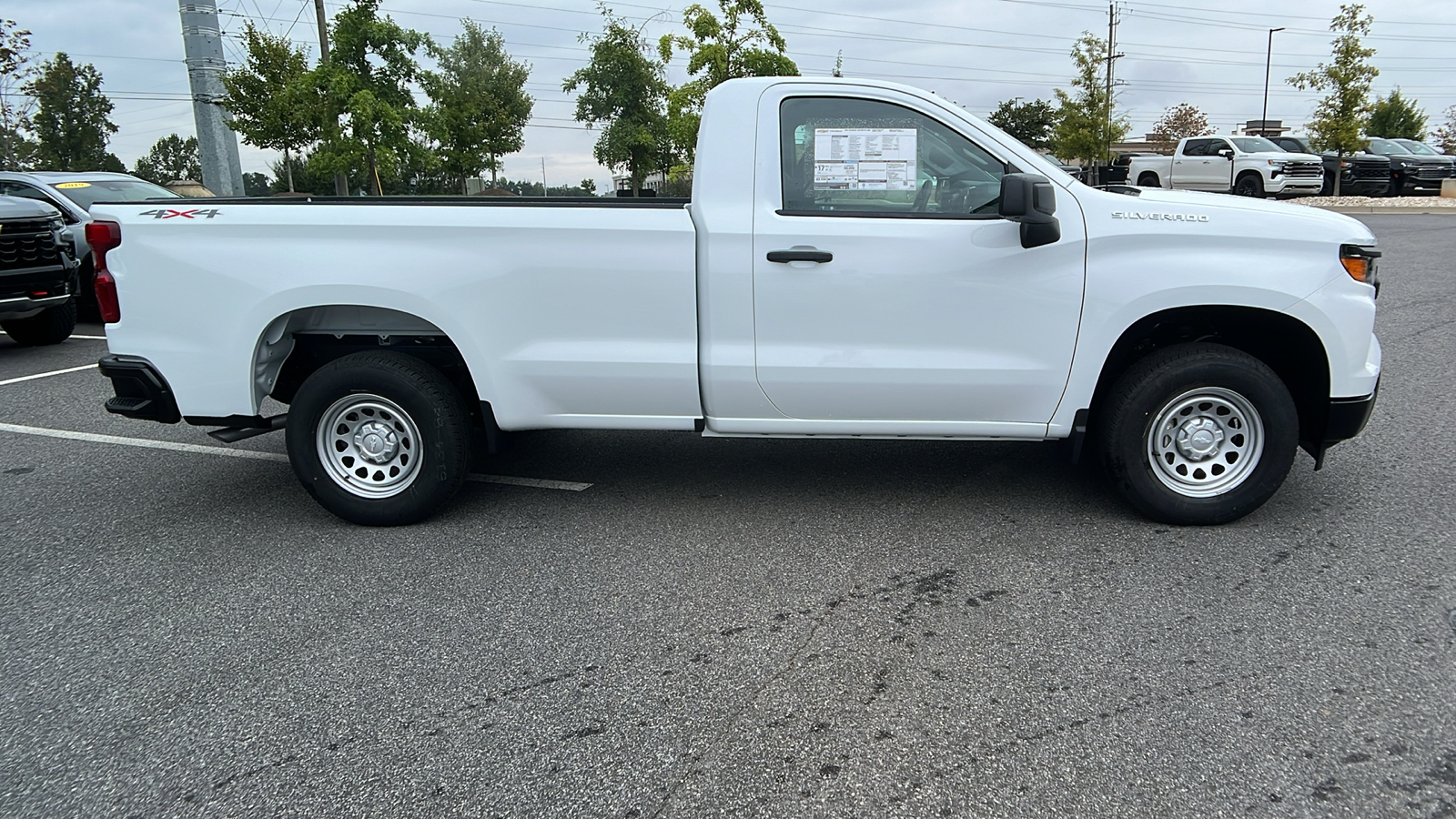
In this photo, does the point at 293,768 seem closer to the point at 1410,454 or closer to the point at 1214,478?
the point at 1214,478

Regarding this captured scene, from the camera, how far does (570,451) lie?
5949 millimetres

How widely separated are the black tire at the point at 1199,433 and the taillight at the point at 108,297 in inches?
183

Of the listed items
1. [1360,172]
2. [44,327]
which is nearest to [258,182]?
[44,327]

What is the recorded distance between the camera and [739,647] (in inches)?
133

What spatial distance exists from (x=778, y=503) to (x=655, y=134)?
128 feet

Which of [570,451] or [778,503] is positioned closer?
[778,503]

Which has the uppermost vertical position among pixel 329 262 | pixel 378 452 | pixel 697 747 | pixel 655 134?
pixel 655 134

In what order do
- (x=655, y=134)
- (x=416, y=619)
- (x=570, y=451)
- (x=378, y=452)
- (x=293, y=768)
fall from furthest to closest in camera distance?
1. (x=655, y=134)
2. (x=570, y=451)
3. (x=378, y=452)
4. (x=416, y=619)
5. (x=293, y=768)

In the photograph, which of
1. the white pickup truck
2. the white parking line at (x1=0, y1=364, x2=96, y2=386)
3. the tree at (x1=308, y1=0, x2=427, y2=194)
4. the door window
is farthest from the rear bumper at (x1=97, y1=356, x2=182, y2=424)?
the tree at (x1=308, y1=0, x2=427, y2=194)

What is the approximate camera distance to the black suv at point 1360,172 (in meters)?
29.9

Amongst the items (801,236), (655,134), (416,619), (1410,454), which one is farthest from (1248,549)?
(655,134)

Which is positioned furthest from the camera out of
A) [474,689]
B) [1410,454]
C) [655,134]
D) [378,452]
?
[655,134]

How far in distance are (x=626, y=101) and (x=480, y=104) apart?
25.2 feet

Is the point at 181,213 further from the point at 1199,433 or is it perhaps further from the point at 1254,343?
the point at 1254,343
